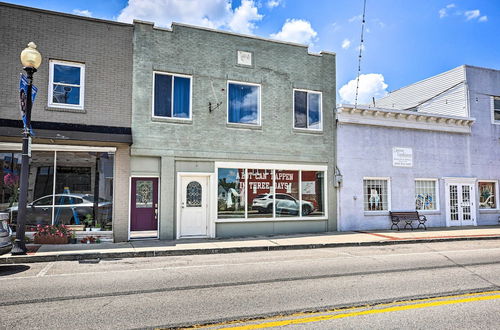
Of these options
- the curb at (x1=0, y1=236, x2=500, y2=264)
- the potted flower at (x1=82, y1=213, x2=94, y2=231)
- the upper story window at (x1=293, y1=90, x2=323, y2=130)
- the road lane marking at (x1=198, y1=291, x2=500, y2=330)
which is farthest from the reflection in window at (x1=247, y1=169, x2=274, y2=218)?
the road lane marking at (x1=198, y1=291, x2=500, y2=330)

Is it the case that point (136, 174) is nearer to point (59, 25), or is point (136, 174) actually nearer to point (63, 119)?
point (63, 119)

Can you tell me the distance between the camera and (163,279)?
7.56m

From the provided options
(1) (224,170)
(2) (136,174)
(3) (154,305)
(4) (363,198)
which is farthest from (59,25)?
(4) (363,198)

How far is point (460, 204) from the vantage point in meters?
18.2

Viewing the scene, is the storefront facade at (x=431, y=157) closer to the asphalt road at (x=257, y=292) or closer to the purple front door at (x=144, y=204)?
the asphalt road at (x=257, y=292)

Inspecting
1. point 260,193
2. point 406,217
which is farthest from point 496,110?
point 260,193

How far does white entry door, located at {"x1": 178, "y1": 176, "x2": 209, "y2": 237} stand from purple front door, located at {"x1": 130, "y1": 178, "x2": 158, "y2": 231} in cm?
92

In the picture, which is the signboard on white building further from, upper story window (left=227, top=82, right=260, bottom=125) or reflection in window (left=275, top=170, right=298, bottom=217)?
upper story window (left=227, top=82, right=260, bottom=125)

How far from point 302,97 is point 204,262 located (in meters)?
8.85

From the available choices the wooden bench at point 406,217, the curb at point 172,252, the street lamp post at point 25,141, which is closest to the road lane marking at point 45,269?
the curb at point 172,252

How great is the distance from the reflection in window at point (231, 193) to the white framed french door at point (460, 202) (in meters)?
10.3

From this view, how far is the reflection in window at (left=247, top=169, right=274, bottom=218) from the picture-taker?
14609mm

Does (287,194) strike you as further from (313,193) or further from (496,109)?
(496,109)

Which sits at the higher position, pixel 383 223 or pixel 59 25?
pixel 59 25
